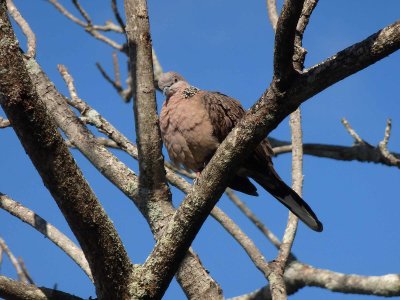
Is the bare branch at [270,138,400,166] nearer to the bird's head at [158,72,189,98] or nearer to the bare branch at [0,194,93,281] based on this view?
the bird's head at [158,72,189,98]

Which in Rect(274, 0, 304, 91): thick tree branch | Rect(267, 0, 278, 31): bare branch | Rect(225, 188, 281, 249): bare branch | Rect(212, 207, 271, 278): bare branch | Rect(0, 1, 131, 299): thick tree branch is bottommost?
Rect(0, 1, 131, 299): thick tree branch

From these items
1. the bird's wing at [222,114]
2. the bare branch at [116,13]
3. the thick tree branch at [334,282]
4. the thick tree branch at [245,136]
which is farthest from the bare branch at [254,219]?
the thick tree branch at [245,136]

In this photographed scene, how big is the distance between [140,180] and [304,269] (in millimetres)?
2002

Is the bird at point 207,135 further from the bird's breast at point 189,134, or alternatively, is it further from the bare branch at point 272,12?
the bare branch at point 272,12

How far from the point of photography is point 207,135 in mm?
4719

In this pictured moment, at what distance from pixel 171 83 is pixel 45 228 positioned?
7.59 ft

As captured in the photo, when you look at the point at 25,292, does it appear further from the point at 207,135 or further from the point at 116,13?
the point at 116,13

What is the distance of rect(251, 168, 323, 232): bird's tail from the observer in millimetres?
4230

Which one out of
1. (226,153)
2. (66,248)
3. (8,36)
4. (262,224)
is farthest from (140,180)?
(262,224)

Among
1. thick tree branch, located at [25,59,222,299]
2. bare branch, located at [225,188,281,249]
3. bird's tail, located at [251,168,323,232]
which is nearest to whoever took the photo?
thick tree branch, located at [25,59,222,299]

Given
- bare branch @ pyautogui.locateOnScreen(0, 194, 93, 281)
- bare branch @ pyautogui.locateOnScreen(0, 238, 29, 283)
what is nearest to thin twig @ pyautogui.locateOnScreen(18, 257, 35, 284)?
bare branch @ pyautogui.locateOnScreen(0, 238, 29, 283)

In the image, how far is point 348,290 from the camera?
4566 mm

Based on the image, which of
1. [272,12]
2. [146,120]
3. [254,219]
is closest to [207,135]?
[272,12]

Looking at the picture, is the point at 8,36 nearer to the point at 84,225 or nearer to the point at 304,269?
the point at 84,225
